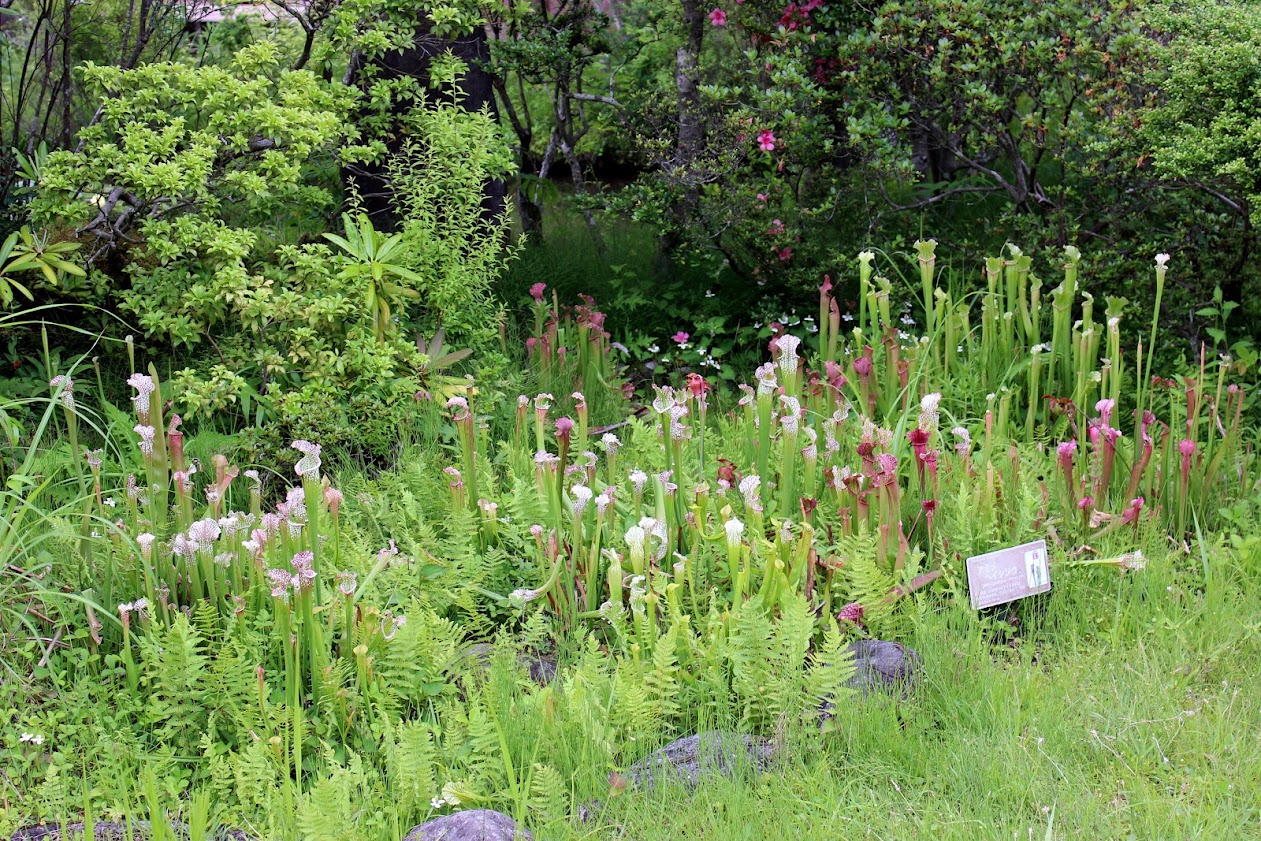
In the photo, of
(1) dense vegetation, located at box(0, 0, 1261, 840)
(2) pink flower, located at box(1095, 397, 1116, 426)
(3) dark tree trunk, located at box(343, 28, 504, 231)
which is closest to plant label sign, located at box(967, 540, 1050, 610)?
(1) dense vegetation, located at box(0, 0, 1261, 840)

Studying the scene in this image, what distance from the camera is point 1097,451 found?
3471 mm

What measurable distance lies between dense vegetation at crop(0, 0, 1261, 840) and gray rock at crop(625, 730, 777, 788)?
0.04 meters

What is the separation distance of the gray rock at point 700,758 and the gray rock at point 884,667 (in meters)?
0.32

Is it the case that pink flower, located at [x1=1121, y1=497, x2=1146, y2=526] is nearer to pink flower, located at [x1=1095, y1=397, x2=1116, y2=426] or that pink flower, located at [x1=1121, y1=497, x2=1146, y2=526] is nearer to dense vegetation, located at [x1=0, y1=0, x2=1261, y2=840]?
dense vegetation, located at [x1=0, y1=0, x2=1261, y2=840]

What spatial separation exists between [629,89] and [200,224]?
272 cm

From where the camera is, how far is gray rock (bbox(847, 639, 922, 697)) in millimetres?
2828

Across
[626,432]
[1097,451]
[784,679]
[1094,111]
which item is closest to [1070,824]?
[784,679]

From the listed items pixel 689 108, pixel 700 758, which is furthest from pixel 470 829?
pixel 689 108

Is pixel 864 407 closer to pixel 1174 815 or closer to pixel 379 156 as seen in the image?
pixel 1174 815

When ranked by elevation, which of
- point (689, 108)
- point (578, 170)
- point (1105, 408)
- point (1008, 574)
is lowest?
point (1008, 574)

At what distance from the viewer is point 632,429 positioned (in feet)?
15.1

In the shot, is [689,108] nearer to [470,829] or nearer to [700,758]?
[700,758]

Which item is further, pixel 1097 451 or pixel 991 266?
pixel 991 266

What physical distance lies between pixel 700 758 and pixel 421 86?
3315mm
